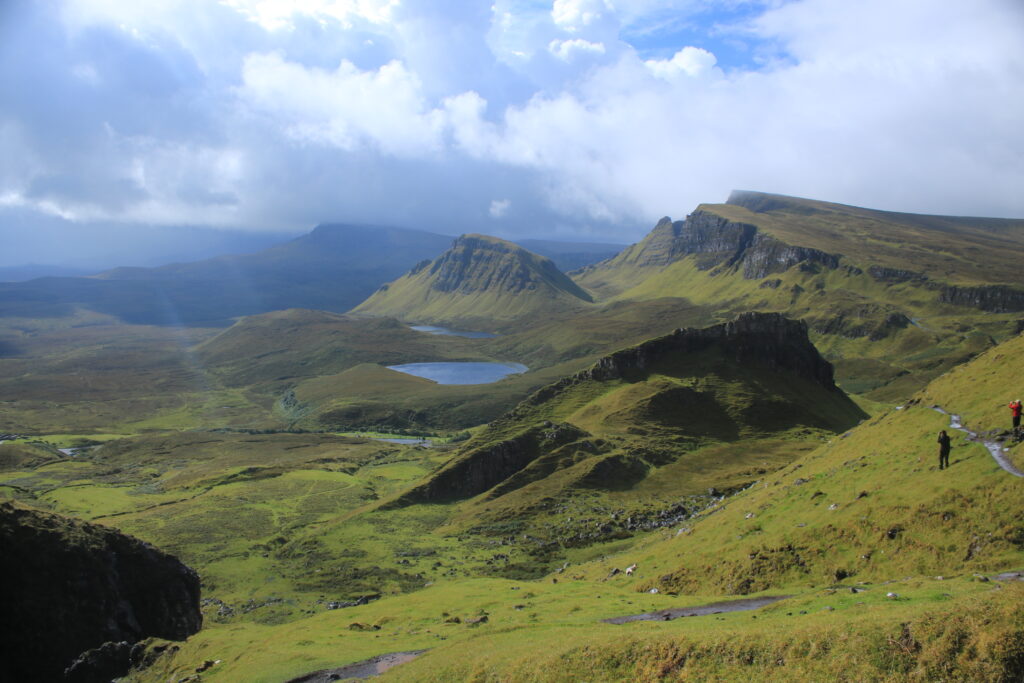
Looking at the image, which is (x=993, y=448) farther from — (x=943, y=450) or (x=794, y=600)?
(x=794, y=600)

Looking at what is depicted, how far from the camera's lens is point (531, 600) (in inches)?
1866

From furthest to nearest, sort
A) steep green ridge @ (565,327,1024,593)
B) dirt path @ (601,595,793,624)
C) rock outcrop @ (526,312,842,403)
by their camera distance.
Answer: rock outcrop @ (526,312,842,403)
dirt path @ (601,595,793,624)
steep green ridge @ (565,327,1024,593)

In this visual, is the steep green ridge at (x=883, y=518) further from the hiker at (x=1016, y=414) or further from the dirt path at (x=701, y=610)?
the dirt path at (x=701, y=610)

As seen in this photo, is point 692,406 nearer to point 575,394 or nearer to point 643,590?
point 575,394

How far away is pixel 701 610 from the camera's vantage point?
1432 inches

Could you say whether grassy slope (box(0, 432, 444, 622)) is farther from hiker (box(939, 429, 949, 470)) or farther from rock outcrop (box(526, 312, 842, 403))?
hiker (box(939, 429, 949, 470))

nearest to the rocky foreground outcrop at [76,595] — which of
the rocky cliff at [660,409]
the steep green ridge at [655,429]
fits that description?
the steep green ridge at [655,429]

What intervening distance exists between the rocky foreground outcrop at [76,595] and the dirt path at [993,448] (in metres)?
56.3

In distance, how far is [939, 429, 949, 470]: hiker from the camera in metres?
40.0

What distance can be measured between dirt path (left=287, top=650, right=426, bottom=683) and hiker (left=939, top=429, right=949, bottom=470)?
34.6 m

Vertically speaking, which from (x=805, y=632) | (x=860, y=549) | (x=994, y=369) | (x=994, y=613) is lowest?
(x=860, y=549)

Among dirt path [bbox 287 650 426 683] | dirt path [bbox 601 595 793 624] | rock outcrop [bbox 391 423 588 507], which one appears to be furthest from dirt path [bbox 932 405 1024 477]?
rock outcrop [bbox 391 423 588 507]

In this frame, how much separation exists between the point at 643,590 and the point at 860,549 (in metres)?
15.5

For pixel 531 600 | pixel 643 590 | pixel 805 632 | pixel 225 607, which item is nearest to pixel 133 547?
pixel 225 607
